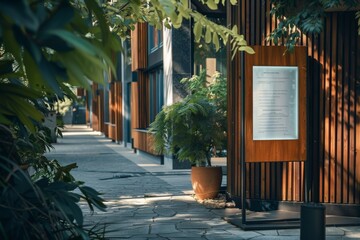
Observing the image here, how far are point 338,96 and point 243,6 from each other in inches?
84.3

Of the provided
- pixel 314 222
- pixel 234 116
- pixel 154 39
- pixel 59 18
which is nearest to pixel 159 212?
pixel 234 116

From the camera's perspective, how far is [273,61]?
748 cm

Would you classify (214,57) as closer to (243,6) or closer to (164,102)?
(164,102)

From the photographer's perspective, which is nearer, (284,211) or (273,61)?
(273,61)

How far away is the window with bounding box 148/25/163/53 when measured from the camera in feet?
59.8

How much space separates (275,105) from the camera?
297 inches

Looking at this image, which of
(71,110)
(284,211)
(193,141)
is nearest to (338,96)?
(284,211)

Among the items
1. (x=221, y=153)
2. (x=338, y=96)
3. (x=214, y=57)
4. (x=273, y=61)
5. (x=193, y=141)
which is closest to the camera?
(x=273, y=61)

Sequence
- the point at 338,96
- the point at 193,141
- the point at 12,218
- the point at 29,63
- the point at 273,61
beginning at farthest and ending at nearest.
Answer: the point at 193,141, the point at 338,96, the point at 273,61, the point at 12,218, the point at 29,63

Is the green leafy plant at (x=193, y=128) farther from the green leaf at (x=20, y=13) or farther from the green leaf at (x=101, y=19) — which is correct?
the green leaf at (x=20, y=13)

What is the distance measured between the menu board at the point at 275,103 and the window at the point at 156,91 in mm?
10311

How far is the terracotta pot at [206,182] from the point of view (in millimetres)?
9891

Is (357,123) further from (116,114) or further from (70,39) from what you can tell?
(116,114)

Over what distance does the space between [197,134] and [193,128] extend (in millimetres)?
163
